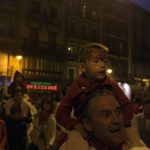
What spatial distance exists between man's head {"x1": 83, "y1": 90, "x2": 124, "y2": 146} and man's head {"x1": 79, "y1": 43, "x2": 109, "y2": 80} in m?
0.63

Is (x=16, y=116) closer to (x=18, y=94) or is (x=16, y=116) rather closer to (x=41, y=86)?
(x=18, y=94)

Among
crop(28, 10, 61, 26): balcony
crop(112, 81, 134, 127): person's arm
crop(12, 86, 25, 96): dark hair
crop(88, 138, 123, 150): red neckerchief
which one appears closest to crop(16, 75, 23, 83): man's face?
crop(12, 86, 25, 96): dark hair

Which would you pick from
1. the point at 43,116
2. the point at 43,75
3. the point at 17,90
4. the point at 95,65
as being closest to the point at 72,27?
the point at 43,75

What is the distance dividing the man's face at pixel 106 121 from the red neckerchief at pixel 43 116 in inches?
247

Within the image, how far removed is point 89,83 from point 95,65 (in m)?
0.14

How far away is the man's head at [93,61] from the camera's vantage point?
135 inches

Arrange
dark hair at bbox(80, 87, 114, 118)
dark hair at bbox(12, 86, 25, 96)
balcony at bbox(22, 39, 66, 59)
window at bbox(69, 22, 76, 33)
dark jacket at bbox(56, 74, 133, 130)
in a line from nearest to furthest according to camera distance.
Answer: dark hair at bbox(80, 87, 114, 118), dark jacket at bbox(56, 74, 133, 130), dark hair at bbox(12, 86, 25, 96), balcony at bbox(22, 39, 66, 59), window at bbox(69, 22, 76, 33)

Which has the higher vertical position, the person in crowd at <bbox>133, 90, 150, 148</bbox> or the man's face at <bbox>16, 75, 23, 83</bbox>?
the man's face at <bbox>16, 75, 23, 83</bbox>

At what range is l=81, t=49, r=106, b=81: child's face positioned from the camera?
3.41m

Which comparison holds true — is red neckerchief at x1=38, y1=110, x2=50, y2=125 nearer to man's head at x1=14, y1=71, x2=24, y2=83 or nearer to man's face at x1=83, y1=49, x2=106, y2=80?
man's head at x1=14, y1=71, x2=24, y2=83

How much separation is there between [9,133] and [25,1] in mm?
39545

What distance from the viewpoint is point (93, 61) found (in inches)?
137

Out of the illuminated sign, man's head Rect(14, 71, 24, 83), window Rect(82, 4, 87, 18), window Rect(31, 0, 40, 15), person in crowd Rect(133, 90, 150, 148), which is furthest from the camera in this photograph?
window Rect(82, 4, 87, 18)

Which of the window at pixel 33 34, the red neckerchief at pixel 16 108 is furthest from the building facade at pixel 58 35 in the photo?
the red neckerchief at pixel 16 108
